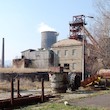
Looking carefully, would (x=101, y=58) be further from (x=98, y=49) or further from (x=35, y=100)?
(x=35, y=100)

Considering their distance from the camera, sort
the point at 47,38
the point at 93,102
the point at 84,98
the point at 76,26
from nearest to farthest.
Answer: the point at 93,102 → the point at 84,98 → the point at 76,26 → the point at 47,38

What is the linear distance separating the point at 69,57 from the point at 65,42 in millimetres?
3758

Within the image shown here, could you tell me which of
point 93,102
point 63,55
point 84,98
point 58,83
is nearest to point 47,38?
point 63,55

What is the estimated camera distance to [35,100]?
1712 cm

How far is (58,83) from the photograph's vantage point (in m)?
23.4

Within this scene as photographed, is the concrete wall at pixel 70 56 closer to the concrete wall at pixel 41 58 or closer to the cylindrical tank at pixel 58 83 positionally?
the concrete wall at pixel 41 58

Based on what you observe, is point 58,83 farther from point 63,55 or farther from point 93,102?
point 63,55

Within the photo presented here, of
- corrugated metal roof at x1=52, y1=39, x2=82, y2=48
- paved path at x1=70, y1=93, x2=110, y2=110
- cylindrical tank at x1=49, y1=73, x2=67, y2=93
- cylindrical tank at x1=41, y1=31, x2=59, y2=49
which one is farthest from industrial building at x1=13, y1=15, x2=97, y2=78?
paved path at x1=70, y1=93, x2=110, y2=110

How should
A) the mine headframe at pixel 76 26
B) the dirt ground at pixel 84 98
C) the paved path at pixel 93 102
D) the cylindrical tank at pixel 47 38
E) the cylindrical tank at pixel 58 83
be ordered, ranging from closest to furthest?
the paved path at pixel 93 102 → the dirt ground at pixel 84 98 → the cylindrical tank at pixel 58 83 → the mine headframe at pixel 76 26 → the cylindrical tank at pixel 47 38

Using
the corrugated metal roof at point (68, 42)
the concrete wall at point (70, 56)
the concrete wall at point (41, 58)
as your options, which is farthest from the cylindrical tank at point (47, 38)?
the concrete wall at point (41, 58)

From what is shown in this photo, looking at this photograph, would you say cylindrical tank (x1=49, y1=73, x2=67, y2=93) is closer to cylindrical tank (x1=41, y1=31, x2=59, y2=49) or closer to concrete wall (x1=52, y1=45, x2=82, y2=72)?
concrete wall (x1=52, y1=45, x2=82, y2=72)

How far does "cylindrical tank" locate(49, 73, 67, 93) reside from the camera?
2328 centimetres

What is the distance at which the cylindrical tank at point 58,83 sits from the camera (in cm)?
2328

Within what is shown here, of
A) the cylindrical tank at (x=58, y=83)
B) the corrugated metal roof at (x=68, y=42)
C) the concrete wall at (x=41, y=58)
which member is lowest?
the cylindrical tank at (x=58, y=83)
